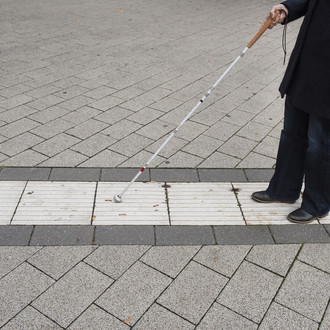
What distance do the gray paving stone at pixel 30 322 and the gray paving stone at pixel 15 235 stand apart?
2.29ft

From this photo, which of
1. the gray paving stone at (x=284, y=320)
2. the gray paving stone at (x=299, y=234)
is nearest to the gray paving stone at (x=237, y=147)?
the gray paving stone at (x=299, y=234)

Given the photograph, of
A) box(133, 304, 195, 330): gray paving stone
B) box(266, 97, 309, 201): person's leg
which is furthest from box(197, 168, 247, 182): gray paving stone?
box(133, 304, 195, 330): gray paving stone

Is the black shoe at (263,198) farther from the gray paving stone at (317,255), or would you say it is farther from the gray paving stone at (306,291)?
the gray paving stone at (306,291)

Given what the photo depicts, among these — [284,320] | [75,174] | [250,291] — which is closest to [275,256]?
[250,291]

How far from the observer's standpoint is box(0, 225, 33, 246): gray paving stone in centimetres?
324

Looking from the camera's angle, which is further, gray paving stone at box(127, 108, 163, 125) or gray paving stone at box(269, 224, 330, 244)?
gray paving stone at box(127, 108, 163, 125)

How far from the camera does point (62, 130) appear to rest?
498cm

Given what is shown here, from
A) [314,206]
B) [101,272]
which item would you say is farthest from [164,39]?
[101,272]

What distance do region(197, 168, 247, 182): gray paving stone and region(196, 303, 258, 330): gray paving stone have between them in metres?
1.62

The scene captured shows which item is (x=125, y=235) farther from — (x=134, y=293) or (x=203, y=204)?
(x=203, y=204)

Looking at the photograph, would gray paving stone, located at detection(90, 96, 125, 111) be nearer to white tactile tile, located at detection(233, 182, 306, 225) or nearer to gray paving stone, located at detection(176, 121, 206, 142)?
gray paving stone, located at detection(176, 121, 206, 142)

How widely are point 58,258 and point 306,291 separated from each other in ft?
5.78

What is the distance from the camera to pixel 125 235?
336cm

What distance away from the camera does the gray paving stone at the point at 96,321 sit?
2588 mm
